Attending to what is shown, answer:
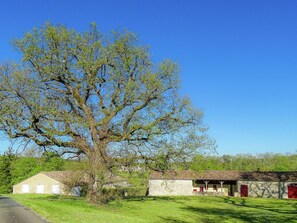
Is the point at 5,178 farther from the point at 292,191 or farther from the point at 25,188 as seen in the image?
the point at 292,191

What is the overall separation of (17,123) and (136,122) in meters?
9.64

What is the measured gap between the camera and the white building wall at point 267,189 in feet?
178

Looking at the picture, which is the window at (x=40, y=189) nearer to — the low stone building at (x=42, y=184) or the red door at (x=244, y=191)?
the low stone building at (x=42, y=184)

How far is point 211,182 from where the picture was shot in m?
65.0

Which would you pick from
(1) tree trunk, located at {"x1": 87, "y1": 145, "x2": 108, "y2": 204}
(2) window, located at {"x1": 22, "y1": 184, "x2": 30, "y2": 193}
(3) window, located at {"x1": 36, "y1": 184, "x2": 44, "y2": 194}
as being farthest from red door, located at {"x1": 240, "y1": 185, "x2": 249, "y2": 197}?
(2) window, located at {"x1": 22, "y1": 184, "x2": 30, "y2": 193}

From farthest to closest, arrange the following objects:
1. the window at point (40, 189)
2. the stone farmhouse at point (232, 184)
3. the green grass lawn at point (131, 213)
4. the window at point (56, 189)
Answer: the window at point (40, 189)
the window at point (56, 189)
the stone farmhouse at point (232, 184)
the green grass lawn at point (131, 213)

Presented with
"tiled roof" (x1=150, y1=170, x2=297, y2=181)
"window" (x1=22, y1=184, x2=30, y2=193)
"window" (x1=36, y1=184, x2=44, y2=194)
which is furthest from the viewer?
"window" (x1=22, y1=184, x2=30, y2=193)

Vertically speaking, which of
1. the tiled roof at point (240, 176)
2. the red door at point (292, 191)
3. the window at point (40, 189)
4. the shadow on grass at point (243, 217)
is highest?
the tiled roof at point (240, 176)

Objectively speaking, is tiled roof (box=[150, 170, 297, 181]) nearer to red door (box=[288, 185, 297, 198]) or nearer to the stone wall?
red door (box=[288, 185, 297, 198])

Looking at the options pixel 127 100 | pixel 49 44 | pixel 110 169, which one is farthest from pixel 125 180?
pixel 49 44

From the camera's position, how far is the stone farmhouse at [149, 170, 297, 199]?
5466 centimetres

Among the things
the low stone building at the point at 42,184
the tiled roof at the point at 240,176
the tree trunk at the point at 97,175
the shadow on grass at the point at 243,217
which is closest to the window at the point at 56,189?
the low stone building at the point at 42,184

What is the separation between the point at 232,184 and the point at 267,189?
24.8 feet

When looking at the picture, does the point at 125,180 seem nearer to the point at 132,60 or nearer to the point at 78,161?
the point at 78,161
